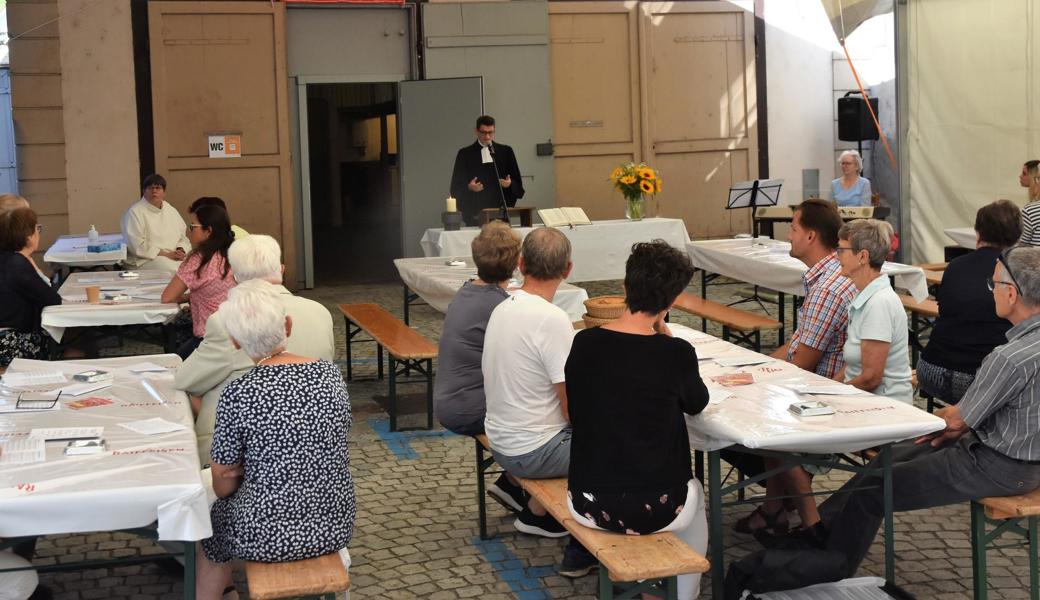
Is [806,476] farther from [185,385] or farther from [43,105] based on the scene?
[43,105]

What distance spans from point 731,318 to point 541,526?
2921 mm

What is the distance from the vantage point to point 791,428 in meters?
3.51

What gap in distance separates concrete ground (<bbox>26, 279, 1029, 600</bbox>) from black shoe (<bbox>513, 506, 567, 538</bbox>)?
3 centimetres

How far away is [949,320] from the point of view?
489 cm

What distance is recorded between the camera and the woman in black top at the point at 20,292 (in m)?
6.15

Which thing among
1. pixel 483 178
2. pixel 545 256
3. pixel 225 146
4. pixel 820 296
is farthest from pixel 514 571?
pixel 225 146

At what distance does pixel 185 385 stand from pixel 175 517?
1.15m

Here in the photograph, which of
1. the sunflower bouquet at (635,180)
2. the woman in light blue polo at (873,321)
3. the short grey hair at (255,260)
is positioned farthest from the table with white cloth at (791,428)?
the sunflower bouquet at (635,180)

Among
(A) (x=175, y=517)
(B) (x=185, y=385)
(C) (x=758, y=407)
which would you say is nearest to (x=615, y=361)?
(C) (x=758, y=407)

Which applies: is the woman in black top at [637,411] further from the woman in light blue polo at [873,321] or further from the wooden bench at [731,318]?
the wooden bench at [731,318]

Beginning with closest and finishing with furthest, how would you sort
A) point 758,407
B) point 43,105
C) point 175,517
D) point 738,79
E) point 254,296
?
point 175,517
point 254,296
point 758,407
point 43,105
point 738,79

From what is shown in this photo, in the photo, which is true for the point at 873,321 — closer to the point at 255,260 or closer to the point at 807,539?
the point at 807,539

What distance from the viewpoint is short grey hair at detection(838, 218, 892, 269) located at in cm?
432

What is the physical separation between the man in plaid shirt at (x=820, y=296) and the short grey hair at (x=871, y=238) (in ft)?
0.71
